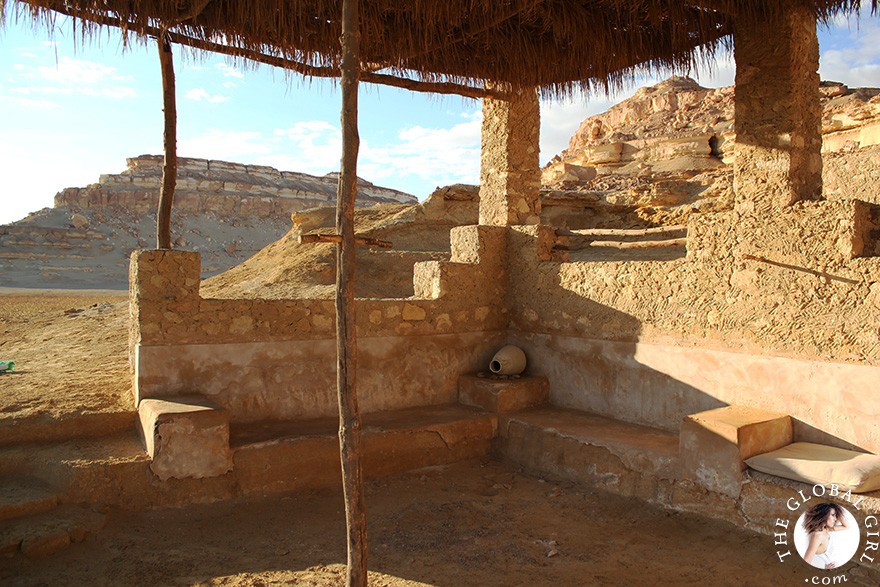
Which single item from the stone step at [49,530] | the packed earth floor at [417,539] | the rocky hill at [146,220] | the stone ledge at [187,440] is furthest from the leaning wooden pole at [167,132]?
the rocky hill at [146,220]

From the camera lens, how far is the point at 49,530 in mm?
3650

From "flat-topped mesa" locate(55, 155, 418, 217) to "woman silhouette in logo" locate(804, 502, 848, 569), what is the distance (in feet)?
129

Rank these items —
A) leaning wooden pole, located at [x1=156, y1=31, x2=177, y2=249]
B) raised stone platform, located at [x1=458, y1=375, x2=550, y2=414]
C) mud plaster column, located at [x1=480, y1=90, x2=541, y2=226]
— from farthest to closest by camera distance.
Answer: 1. mud plaster column, located at [x1=480, y1=90, x2=541, y2=226]
2. raised stone platform, located at [x1=458, y1=375, x2=550, y2=414]
3. leaning wooden pole, located at [x1=156, y1=31, x2=177, y2=249]

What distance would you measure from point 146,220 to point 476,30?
41.3 meters

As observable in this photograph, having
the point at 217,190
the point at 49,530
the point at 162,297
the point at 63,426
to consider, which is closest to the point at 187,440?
the point at 49,530

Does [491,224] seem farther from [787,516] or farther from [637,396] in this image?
[787,516]

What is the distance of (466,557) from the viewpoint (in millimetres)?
3734

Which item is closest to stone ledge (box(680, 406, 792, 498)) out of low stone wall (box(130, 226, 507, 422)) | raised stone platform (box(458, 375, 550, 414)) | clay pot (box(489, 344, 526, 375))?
raised stone platform (box(458, 375, 550, 414))

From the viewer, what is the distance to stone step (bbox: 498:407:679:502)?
172 inches

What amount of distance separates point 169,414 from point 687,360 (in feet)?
12.2

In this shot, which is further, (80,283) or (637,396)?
(80,283)

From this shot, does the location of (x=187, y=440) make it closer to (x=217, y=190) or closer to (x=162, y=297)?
(x=162, y=297)

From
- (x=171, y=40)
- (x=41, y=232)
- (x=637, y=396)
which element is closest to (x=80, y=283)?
(x=41, y=232)

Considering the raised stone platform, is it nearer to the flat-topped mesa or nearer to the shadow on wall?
the shadow on wall
